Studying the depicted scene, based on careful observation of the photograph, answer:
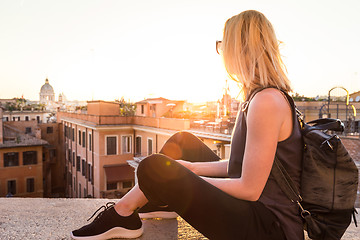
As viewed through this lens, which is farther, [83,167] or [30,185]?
[83,167]

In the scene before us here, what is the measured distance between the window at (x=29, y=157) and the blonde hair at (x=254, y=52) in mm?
24336

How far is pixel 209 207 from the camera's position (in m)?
1.24

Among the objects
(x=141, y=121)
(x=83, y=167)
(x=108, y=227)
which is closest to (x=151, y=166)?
(x=108, y=227)

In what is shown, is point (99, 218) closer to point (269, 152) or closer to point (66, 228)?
point (66, 228)

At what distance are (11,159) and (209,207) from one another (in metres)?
24.2

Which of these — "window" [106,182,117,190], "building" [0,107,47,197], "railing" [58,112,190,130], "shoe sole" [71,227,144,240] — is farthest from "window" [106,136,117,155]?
"shoe sole" [71,227,144,240]

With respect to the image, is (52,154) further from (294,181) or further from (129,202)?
A: (294,181)

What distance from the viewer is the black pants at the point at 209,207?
1242 millimetres

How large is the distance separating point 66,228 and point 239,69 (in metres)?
1.56

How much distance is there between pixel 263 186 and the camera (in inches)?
48.9

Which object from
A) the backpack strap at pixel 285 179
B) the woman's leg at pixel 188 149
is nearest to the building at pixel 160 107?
the woman's leg at pixel 188 149

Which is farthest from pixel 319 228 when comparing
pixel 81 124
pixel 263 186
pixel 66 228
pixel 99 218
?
pixel 81 124

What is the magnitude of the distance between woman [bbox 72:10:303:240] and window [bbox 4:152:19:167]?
23.9 m

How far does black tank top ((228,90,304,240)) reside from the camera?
4.08 ft
